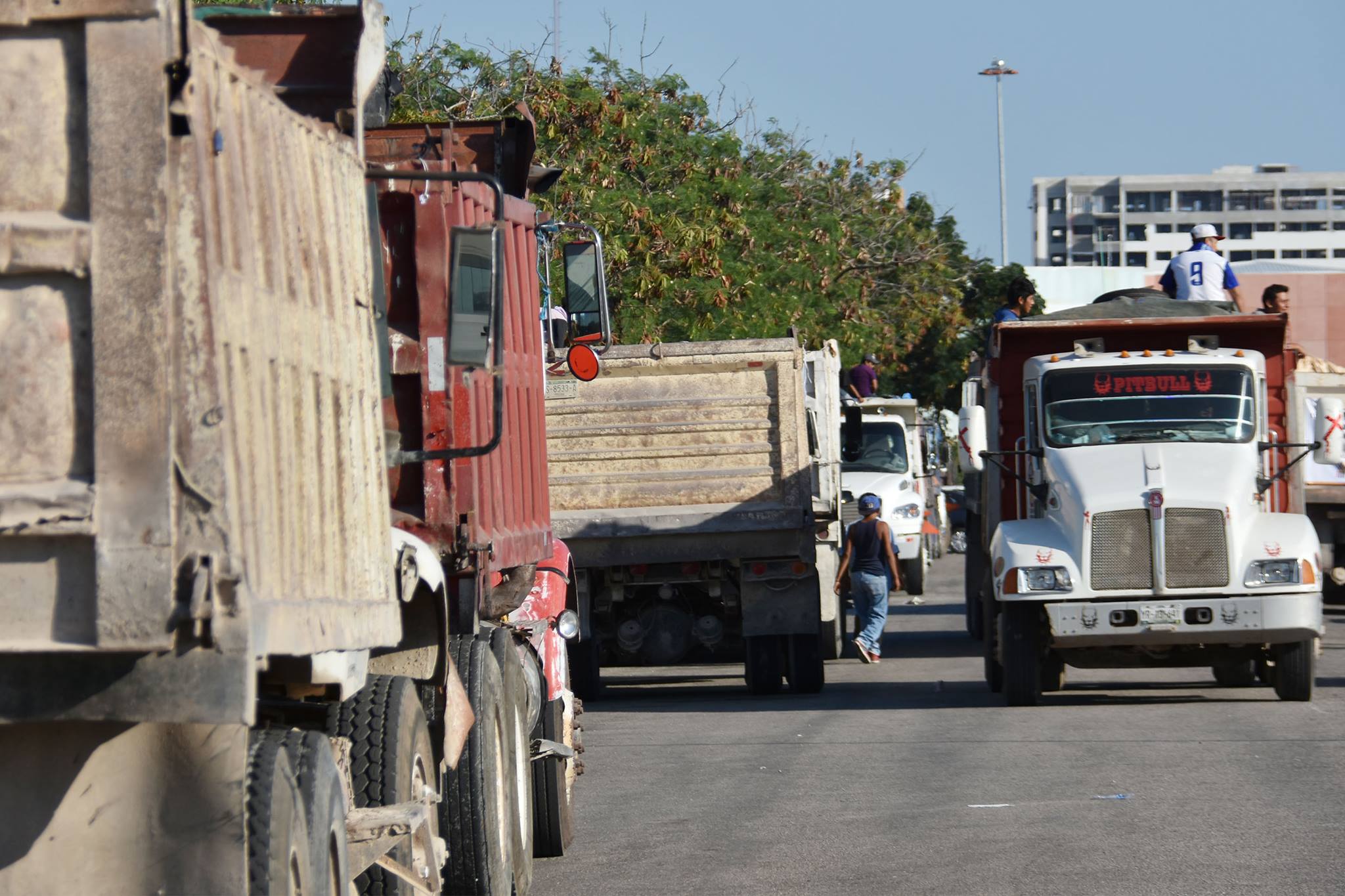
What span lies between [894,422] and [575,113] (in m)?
6.06

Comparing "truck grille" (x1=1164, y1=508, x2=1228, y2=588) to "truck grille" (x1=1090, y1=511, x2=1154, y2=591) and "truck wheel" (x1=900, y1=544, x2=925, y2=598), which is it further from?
"truck wheel" (x1=900, y1=544, x2=925, y2=598)

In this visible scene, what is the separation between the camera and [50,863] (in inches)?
163

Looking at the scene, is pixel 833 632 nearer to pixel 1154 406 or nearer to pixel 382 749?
pixel 1154 406

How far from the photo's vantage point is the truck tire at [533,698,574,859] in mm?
9133

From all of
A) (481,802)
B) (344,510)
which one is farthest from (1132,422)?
(344,510)

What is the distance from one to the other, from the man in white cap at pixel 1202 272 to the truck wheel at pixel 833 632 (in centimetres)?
407

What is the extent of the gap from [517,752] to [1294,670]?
849 centimetres

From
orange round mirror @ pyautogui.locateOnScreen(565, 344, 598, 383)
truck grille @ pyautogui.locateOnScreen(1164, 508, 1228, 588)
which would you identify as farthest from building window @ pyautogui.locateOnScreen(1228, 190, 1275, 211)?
orange round mirror @ pyautogui.locateOnScreen(565, 344, 598, 383)

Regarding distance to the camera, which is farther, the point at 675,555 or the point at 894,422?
the point at 894,422

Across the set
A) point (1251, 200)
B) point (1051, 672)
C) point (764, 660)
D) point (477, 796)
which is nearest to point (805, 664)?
point (764, 660)

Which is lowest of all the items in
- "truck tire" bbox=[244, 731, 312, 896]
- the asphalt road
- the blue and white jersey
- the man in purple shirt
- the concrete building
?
the asphalt road

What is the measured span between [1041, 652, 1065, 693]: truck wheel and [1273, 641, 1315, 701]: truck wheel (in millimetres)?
1618

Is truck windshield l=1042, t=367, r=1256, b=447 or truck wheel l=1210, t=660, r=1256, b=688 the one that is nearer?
truck windshield l=1042, t=367, r=1256, b=447

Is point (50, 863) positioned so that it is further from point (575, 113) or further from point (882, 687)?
point (575, 113)
